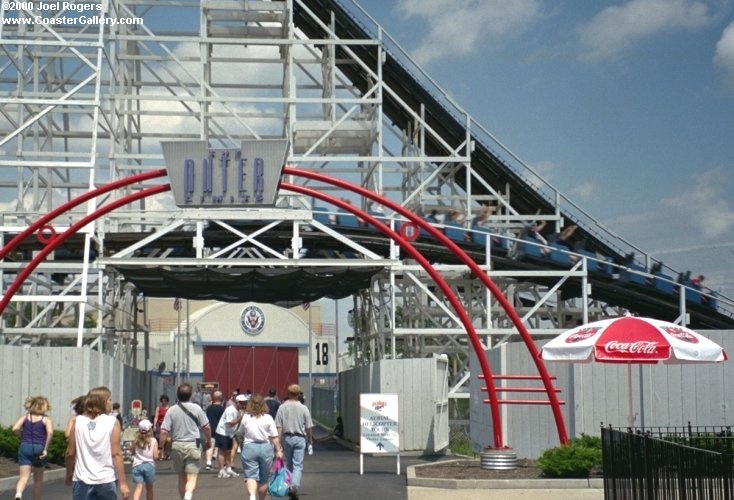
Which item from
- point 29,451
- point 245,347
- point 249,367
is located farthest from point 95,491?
point 245,347

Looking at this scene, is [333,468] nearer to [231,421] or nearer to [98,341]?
[231,421]

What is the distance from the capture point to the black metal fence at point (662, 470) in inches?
412

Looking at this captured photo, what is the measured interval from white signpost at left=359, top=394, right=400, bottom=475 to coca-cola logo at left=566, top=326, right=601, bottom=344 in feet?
18.0

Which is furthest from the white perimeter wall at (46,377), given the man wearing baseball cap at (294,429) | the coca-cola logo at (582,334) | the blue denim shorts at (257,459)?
the coca-cola logo at (582,334)

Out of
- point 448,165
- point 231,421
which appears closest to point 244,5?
point 448,165

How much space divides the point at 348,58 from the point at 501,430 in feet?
74.4

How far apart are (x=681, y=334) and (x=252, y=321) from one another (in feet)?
203

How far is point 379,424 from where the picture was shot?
73.8 ft

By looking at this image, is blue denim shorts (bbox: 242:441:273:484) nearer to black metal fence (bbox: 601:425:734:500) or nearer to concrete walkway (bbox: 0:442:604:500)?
concrete walkway (bbox: 0:442:604:500)

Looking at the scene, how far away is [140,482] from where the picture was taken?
14.9m

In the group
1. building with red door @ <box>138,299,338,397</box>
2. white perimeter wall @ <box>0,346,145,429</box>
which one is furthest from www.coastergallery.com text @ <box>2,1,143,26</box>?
building with red door @ <box>138,299,338,397</box>

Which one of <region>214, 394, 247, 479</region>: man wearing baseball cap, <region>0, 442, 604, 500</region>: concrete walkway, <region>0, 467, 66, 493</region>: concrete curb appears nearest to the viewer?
<region>0, 442, 604, 500</region>: concrete walkway

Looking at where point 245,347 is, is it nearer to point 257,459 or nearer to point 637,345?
point 637,345

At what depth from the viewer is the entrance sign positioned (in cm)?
2030
